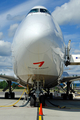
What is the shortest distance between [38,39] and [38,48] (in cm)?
42

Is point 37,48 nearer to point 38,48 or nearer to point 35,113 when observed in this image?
point 38,48

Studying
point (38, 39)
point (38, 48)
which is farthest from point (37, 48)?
point (38, 39)

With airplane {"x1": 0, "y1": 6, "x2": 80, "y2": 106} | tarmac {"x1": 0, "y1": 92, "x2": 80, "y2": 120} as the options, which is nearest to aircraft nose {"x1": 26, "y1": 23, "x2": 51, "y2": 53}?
airplane {"x1": 0, "y1": 6, "x2": 80, "y2": 106}

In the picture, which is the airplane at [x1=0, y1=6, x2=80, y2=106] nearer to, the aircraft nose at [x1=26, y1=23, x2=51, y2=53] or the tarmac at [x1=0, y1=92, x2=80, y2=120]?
the aircraft nose at [x1=26, y1=23, x2=51, y2=53]

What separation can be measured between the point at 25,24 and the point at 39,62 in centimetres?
209

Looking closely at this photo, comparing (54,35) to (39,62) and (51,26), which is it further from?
(39,62)

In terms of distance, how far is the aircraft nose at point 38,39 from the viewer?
24.8 feet

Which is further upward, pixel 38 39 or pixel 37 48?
pixel 38 39

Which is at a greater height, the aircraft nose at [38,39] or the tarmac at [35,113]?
the aircraft nose at [38,39]

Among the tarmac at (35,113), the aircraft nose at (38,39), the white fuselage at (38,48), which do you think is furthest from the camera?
the white fuselage at (38,48)

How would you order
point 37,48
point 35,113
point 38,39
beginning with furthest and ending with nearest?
point 37,48 < point 38,39 < point 35,113

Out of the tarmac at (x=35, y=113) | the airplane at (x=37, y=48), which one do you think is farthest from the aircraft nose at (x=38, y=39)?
the tarmac at (x=35, y=113)

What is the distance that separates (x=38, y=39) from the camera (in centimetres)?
752

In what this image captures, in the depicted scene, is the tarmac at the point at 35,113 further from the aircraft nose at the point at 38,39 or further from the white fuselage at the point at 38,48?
the aircraft nose at the point at 38,39
